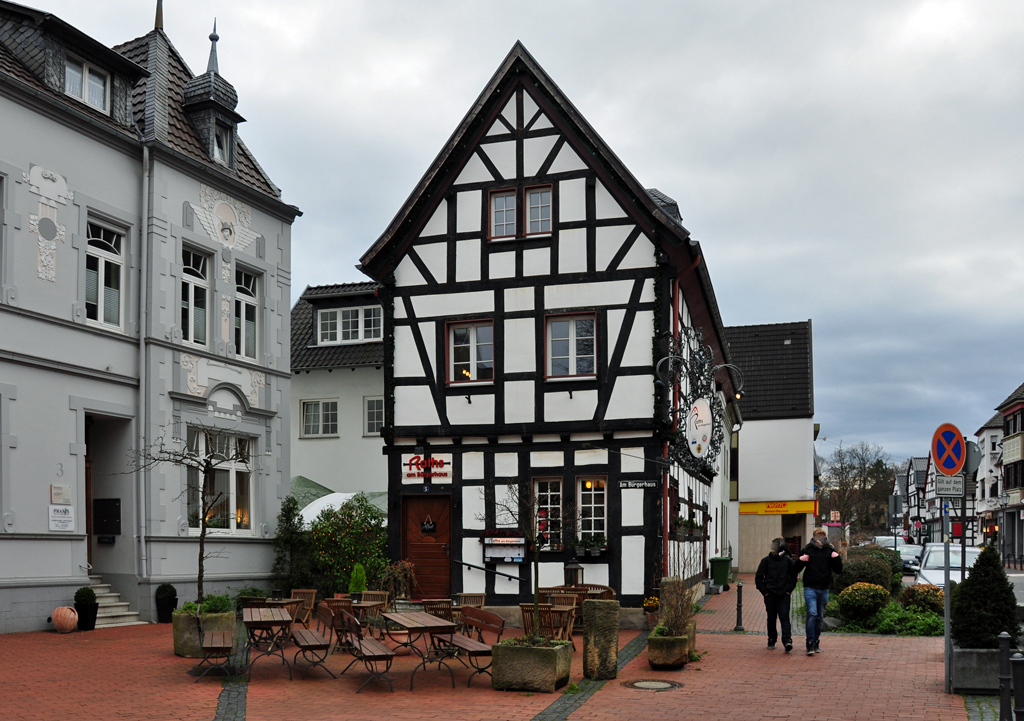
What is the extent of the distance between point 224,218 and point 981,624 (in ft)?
57.5

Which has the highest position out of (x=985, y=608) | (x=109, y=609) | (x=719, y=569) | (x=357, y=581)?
(x=985, y=608)

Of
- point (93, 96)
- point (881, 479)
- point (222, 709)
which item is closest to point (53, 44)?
point (93, 96)

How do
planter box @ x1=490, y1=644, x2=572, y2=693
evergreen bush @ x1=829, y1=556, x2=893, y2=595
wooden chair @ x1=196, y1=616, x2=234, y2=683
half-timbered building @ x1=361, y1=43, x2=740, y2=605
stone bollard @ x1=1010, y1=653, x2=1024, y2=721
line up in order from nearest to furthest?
stone bollard @ x1=1010, y1=653, x2=1024, y2=721 < planter box @ x1=490, y1=644, x2=572, y2=693 < wooden chair @ x1=196, y1=616, x2=234, y2=683 < half-timbered building @ x1=361, y1=43, x2=740, y2=605 < evergreen bush @ x1=829, y1=556, x2=893, y2=595

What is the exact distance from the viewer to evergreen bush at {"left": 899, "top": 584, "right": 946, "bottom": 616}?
19406 millimetres

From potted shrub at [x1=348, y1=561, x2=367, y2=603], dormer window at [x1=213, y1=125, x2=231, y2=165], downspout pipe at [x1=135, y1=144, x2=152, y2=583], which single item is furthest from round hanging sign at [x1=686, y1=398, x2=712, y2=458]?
dormer window at [x1=213, y1=125, x2=231, y2=165]

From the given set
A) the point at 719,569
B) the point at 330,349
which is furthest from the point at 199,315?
the point at 719,569

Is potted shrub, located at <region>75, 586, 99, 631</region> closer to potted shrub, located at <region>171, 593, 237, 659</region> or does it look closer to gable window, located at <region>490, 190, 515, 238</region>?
potted shrub, located at <region>171, 593, 237, 659</region>

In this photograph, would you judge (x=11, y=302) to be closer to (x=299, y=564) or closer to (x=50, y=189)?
(x=50, y=189)

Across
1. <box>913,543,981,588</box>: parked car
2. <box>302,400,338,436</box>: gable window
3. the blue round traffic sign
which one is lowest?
<box>913,543,981,588</box>: parked car

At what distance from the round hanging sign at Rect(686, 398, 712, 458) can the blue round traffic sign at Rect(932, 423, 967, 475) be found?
28.3 ft

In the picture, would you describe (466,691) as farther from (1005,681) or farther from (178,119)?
(178,119)

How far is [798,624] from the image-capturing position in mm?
20047

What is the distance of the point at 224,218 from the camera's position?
23875 mm

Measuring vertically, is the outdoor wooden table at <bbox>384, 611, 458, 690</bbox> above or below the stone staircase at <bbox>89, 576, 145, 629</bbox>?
above
